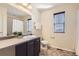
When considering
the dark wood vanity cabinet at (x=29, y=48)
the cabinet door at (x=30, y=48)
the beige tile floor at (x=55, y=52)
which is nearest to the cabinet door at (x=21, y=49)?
the dark wood vanity cabinet at (x=29, y=48)

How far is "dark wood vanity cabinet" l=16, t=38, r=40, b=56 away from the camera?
2310 mm

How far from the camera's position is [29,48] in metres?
2.79

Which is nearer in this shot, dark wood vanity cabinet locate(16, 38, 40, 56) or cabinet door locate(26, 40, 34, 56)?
dark wood vanity cabinet locate(16, 38, 40, 56)

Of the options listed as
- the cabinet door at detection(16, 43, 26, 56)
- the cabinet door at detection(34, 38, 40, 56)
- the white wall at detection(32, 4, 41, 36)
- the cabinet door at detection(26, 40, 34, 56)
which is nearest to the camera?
the cabinet door at detection(16, 43, 26, 56)

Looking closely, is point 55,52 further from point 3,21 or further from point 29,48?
point 3,21

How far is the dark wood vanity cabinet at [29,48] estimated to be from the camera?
2.31 m

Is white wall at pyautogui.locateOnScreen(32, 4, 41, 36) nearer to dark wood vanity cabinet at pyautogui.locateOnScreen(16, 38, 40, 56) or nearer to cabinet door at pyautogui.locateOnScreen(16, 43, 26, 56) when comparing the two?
dark wood vanity cabinet at pyautogui.locateOnScreen(16, 38, 40, 56)

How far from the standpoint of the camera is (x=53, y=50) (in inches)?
110

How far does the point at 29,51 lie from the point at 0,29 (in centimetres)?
89

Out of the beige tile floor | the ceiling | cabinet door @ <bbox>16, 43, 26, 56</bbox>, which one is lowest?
the beige tile floor

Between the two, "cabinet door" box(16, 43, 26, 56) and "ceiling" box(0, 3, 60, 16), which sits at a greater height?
"ceiling" box(0, 3, 60, 16)

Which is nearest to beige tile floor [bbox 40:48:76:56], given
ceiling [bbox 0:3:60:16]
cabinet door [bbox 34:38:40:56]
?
cabinet door [bbox 34:38:40:56]

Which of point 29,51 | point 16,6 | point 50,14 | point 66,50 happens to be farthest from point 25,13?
Result: point 66,50

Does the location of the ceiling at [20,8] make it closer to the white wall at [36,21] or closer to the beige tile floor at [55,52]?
the white wall at [36,21]
